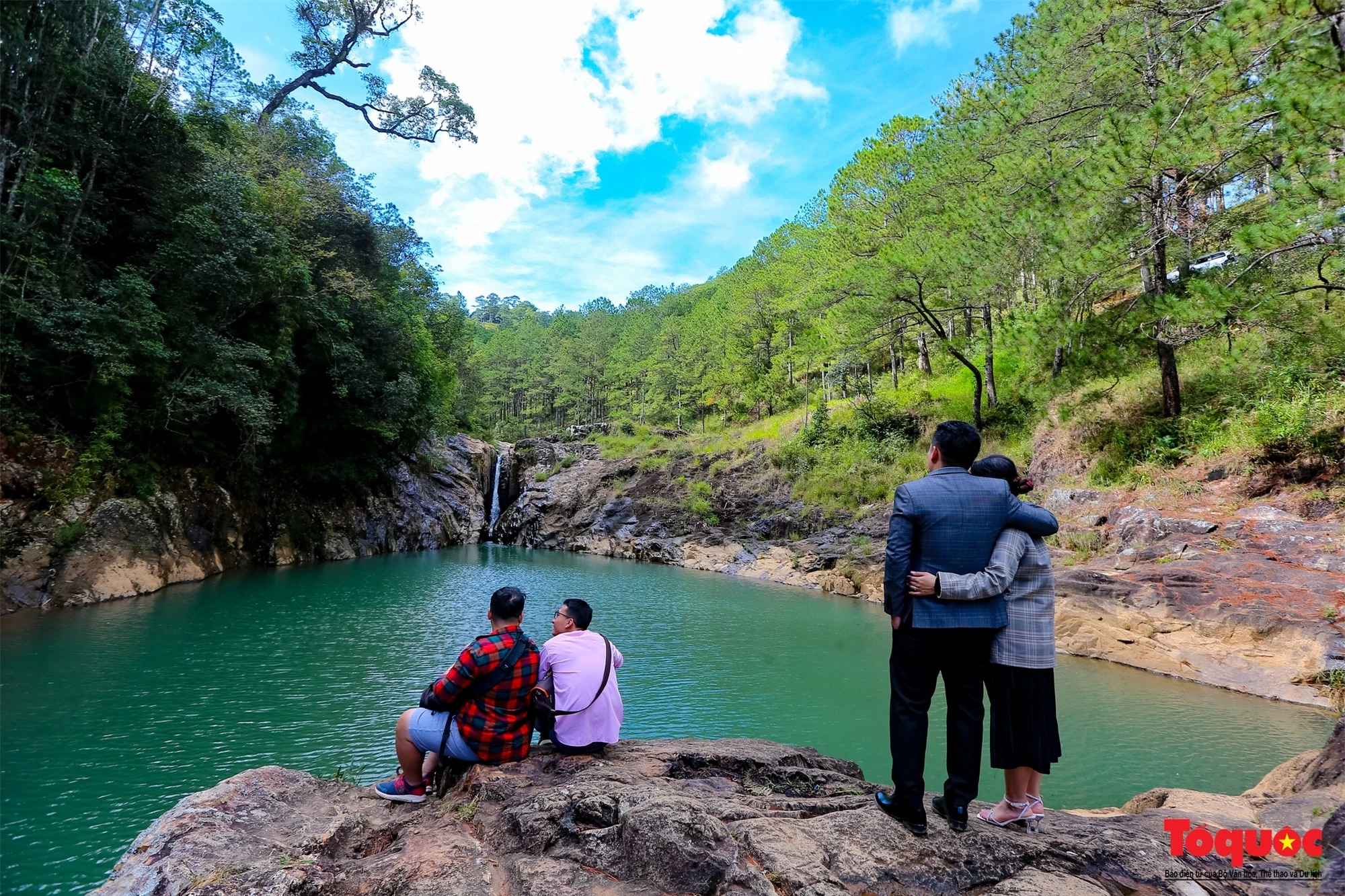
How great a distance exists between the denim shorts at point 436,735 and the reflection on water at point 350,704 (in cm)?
219

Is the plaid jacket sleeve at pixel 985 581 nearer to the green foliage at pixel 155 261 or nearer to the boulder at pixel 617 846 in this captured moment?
the boulder at pixel 617 846

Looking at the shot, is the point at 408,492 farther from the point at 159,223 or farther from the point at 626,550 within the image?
the point at 159,223

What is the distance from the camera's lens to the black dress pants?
→ 8.16 feet

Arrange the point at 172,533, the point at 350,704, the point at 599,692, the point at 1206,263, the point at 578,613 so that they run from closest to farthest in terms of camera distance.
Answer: the point at 599,692 → the point at 578,613 → the point at 350,704 → the point at 172,533 → the point at 1206,263

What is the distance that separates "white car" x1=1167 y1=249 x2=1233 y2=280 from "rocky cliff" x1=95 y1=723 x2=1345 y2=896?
9914 mm

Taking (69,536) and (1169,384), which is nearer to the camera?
(69,536)

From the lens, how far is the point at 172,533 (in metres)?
13.6

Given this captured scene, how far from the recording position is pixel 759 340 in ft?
113

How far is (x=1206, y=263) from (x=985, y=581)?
16690mm

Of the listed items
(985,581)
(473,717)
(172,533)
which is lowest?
(473,717)

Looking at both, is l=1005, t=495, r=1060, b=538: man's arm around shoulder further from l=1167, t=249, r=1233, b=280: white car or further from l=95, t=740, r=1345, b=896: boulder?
l=1167, t=249, r=1233, b=280: white car

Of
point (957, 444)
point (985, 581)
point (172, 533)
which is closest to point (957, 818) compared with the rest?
point (985, 581)

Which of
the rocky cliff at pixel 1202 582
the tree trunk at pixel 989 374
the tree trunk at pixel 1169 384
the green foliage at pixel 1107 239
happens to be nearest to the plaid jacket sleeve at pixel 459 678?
the green foliage at pixel 1107 239

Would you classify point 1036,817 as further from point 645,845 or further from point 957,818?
point 645,845
